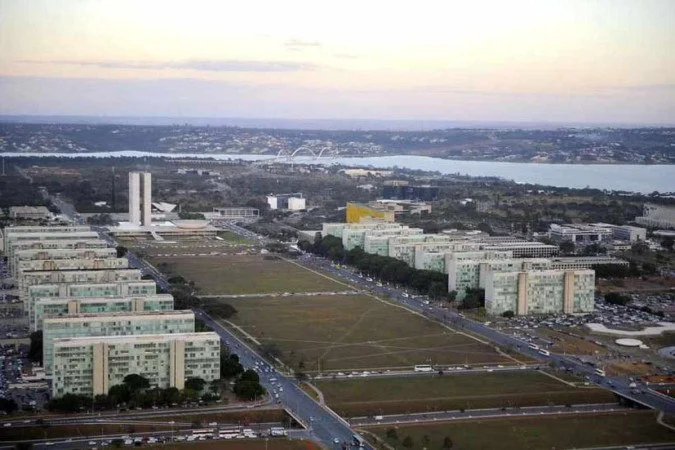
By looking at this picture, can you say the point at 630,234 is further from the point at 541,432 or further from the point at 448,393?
the point at 541,432

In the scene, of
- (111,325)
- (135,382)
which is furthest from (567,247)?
(135,382)

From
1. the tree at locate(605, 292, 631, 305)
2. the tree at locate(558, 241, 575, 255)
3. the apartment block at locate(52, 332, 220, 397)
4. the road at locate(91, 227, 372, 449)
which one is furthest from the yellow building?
the apartment block at locate(52, 332, 220, 397)

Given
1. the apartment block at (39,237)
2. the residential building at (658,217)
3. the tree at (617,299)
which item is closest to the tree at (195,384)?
the tree at (617,299)

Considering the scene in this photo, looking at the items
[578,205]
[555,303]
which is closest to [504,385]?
[555,303]

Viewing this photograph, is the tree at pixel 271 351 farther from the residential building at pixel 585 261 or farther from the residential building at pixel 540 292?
the residential building at pixel 585 261

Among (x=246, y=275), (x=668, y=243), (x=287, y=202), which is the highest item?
(x=668, y=243)

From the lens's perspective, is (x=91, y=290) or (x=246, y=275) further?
(x=246, y=275)
